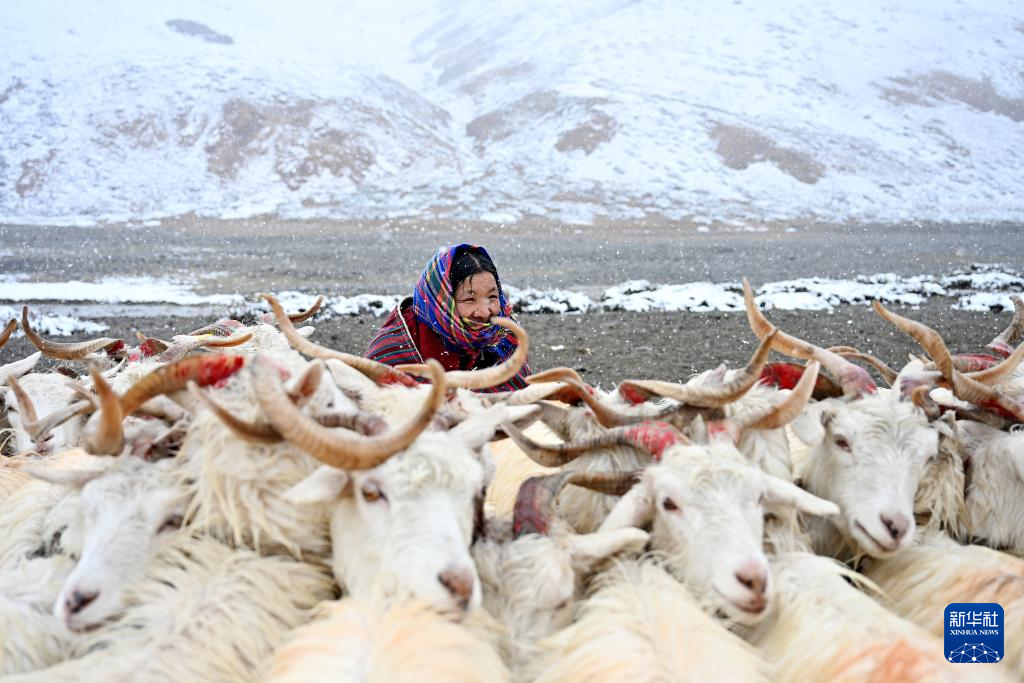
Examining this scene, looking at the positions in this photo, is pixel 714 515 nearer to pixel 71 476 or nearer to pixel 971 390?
pixel 971 390

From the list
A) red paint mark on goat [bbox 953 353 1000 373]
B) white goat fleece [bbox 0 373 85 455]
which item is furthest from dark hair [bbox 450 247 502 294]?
red paint mark on goat [bbox 953 353 1000 373]

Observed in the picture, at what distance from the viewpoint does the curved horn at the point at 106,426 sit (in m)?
2.57

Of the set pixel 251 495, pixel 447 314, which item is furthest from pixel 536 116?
pixel 251 495

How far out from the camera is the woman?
5.41m

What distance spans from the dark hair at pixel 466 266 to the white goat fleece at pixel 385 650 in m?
3.24

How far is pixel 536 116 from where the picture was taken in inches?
2018

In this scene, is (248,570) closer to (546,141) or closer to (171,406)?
(171,406)

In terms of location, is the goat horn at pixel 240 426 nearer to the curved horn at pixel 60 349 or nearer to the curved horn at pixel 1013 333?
the curved horn at pixel 60 349

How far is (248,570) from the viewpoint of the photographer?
2.60m

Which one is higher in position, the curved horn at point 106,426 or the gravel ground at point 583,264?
the curved horn at point 106,426

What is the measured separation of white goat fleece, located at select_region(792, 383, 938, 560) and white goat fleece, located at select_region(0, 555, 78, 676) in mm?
2770

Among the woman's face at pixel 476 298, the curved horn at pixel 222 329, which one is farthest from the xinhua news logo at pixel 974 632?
the curved horn at pixel 222 329

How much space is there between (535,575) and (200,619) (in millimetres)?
1067

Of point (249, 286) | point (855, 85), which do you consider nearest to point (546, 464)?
point (249, 286)
